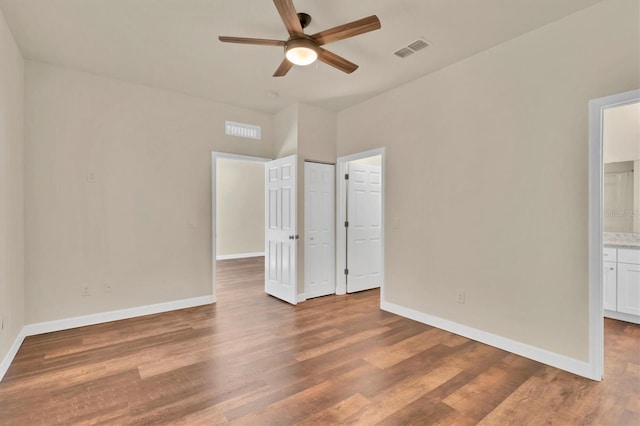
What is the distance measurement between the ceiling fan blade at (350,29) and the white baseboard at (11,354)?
3.64 meters

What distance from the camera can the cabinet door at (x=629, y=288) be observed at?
356 centimetres

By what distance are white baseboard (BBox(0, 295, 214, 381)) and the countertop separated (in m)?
5.35

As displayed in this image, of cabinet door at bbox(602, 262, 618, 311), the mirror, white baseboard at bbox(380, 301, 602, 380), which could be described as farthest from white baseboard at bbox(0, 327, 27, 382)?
the mirror

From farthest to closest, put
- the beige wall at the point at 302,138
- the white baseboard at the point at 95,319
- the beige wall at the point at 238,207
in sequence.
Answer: the beige wall at the point at 238,207 → the beige wall at the point at 302,138 → the white baseboard at the point at 95,319

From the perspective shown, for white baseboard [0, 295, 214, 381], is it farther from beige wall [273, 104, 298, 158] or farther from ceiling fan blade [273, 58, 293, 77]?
ceiling fan blade [273, 58, 293, 77]

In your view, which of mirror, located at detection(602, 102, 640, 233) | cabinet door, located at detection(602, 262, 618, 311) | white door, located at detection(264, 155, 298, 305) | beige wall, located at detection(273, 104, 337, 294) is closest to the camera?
cabinet door, located at detection(602, 262, 618, 311)

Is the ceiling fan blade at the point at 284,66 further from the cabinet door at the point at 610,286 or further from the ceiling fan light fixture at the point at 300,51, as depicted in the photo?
the cabinet door at the point at 610,286

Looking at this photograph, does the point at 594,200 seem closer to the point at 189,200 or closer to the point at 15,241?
the point at 189,200

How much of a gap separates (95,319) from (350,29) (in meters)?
4.20

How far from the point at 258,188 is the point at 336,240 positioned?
5.22 meters

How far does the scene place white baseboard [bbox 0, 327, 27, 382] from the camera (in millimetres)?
2516

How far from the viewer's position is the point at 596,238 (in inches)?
97.4

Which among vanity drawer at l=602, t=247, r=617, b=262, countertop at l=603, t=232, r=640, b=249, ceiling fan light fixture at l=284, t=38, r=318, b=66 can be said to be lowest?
vanity drawer at l=602, t=247, r=617, b=262

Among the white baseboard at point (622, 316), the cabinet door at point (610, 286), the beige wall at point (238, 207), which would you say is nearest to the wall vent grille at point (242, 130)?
the beige wall at point (238, 207)
